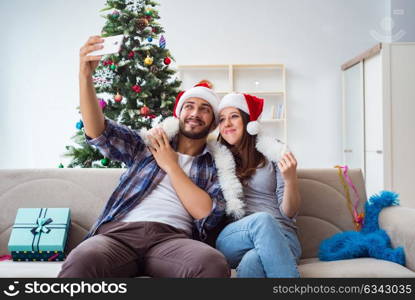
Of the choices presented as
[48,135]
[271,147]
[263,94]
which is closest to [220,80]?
[263,94]

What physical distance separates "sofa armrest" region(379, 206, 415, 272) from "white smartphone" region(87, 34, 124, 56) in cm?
130

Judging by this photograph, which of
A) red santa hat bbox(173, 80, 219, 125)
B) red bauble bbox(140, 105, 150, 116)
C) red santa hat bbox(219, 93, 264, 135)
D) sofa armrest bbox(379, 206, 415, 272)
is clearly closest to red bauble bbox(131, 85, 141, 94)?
red bauble bbox(140, 105, 150, 116)

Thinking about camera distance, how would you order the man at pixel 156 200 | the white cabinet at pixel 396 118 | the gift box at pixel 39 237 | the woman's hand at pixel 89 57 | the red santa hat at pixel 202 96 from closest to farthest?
1. the man at pixel 156 200
2. the woman's hand at pixel 89 57
3. the gift box at pixel 39 237
4. the red santa hat at pixel 202 96
5. the white cabinet at pixel 396 118

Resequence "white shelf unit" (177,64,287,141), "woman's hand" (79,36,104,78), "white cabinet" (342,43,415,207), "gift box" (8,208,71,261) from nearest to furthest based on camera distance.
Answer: "woman's hand" (79,36,104,78) < "gift box" (8,208,71,261) < "white cabinet" (342,43,415,207) < "white shelf unit" (177,64,287,141)

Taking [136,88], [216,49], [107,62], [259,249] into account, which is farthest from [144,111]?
[216,49]

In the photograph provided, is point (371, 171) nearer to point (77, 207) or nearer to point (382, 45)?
point (382, 45)

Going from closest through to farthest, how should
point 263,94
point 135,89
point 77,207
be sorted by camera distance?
point 77,207 < point 135,89 < point 263,94

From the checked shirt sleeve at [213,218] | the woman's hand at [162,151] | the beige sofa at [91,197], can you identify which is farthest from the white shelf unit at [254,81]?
the checked shirt sleeve at [213,218]

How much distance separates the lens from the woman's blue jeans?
4.72ft

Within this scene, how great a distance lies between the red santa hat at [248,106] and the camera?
1923 millimetres

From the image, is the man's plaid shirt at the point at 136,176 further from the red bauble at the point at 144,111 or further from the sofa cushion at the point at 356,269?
the red bauble at the point at 144,111

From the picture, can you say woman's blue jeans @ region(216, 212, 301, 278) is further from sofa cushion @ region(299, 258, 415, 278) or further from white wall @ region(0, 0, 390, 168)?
white wall @ region(0, 0, 390, 168)

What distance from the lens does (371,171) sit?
15.3 feet

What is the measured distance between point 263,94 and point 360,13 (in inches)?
65.1
